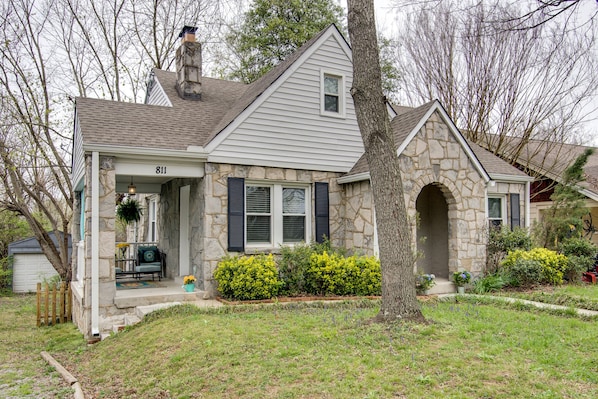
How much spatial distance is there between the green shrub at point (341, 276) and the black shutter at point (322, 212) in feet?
3.48

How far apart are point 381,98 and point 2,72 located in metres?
13.2

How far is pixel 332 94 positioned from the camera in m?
10.7

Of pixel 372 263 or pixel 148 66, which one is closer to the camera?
pixel 372 263

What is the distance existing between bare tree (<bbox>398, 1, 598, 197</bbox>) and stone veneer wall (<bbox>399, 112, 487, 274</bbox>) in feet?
21.4

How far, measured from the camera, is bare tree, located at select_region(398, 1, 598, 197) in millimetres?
15461

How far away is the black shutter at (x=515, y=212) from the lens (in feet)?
39.1

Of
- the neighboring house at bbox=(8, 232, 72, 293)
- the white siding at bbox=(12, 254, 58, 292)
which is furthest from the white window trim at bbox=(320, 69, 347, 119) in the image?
the white siding at bbox=(12, 254, 58, 292)

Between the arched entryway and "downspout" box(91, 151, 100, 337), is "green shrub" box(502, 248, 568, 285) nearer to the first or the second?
the arched entryway

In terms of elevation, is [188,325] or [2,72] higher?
[2,72]

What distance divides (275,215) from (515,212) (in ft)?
21.4

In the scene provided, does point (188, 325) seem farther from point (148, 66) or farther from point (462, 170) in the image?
point (148, 66)

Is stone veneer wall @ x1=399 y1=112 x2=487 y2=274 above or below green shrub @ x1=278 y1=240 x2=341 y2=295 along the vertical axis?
above

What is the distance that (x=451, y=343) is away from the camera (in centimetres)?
521

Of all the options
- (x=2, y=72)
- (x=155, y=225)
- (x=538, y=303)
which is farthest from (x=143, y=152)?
(x=2, y=72)
